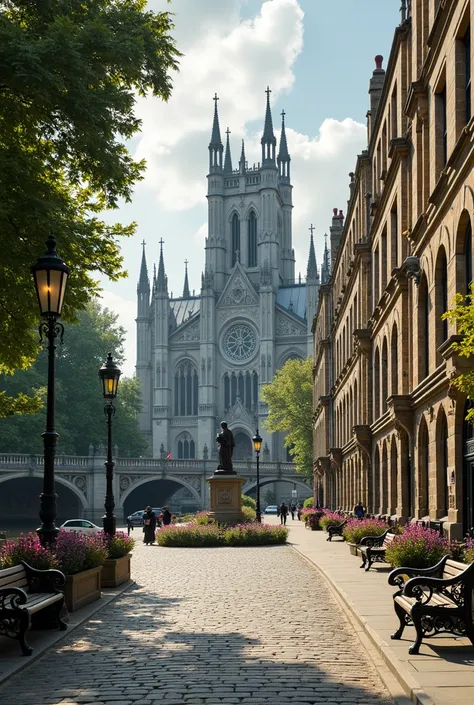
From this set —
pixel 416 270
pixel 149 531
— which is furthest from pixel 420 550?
pixel 149 531

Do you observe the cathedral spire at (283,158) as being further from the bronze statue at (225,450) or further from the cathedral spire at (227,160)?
the bronze statue at (225,450)

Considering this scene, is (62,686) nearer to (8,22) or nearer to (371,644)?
(371,644)

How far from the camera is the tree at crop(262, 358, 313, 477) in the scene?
268ft

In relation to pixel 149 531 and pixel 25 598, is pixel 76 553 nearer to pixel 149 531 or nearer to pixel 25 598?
pixel 25 598

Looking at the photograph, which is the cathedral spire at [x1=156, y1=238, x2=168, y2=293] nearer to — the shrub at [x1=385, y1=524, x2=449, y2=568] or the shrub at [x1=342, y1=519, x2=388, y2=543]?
the shrub at [x1=342, y1=519, x2=388, y2=543]

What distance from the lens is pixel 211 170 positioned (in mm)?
119812

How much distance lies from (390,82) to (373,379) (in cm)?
1022

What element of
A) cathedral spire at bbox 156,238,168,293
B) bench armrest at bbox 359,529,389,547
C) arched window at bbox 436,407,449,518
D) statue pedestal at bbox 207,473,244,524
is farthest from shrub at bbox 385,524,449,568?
cathedral spire at bbox 156,238,168,293

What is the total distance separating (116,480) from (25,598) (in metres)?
67.6

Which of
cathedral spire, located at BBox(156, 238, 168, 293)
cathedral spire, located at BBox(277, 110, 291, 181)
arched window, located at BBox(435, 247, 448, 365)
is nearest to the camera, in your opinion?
arched window, located at BBox(435, 247, 448, 365)

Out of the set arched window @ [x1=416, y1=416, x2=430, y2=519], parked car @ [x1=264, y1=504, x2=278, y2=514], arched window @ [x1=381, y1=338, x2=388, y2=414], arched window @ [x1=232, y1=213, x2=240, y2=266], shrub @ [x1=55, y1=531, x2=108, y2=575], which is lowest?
parked car @ [x1=264, y1=504, x2=278, y2=514]

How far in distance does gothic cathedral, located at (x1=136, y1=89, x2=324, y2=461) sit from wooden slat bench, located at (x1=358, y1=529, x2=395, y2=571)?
7731 centimetres

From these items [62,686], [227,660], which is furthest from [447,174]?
[62,686]

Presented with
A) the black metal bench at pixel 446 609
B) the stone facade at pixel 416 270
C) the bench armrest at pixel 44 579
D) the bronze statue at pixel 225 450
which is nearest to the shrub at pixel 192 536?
the bronze statue at pixel 225 450
